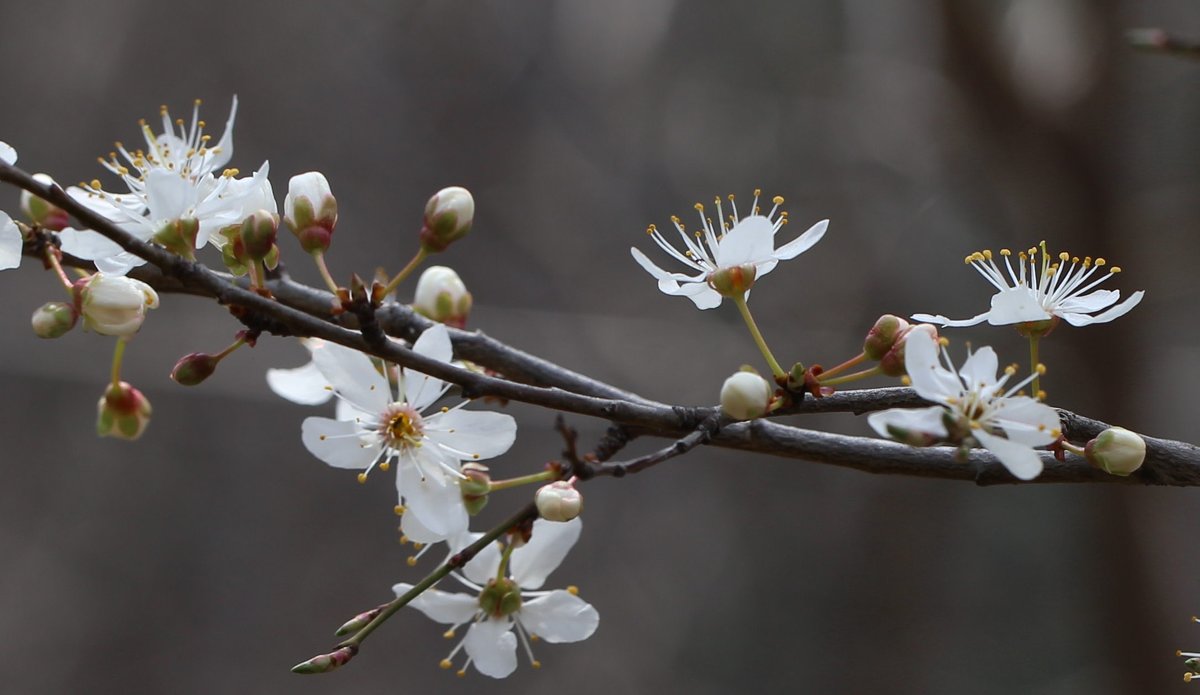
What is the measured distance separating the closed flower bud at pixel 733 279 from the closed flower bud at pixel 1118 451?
23 cm

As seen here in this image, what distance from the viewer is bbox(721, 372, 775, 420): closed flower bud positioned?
531 mm

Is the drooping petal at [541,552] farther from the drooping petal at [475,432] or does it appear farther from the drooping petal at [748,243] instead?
the drooping petal at [748,243]

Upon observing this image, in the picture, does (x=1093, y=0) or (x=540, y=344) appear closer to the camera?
(x=1093, y=0)

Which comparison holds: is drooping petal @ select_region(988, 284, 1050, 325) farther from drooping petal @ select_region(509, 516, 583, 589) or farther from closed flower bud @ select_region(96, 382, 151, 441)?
closed flower bud @ select_region(96, 382, 151, 441)

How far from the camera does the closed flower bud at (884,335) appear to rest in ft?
1.93

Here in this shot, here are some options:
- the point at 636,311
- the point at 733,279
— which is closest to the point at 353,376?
the point at 733,279

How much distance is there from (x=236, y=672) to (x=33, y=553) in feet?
2.18

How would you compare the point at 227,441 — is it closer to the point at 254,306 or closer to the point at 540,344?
the point at 540,344

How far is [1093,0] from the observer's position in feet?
7.24

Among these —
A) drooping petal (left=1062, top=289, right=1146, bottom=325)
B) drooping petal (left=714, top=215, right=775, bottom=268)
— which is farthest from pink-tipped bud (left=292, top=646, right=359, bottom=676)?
drooping petal (left=1062, top=289, right=1146, bottom=325)

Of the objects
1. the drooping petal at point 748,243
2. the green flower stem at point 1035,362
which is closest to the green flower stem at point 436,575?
the drooping petal at point 748,243

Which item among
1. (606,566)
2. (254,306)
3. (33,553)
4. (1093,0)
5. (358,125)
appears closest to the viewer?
(254,306)

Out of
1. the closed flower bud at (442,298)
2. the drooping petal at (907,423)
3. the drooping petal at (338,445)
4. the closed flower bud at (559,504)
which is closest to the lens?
the drooping petal at (907,423)

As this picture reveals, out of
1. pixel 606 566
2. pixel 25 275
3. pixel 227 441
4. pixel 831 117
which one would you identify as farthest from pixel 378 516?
pixel 831 117
